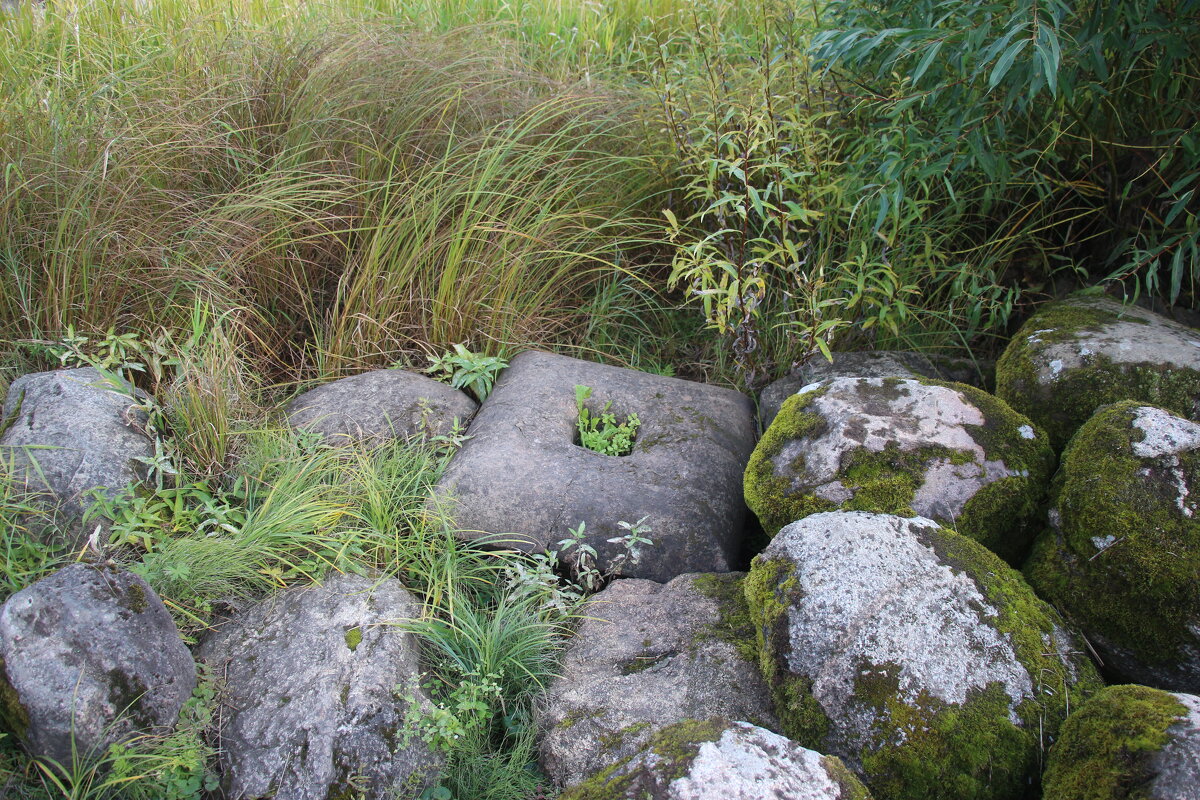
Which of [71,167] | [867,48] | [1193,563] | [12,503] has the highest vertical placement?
[867,48]

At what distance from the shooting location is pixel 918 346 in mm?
3387

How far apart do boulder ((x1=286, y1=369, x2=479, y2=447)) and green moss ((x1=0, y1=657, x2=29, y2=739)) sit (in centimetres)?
119

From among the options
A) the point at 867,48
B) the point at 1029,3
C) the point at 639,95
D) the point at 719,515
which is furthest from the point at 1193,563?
the point at 639,95

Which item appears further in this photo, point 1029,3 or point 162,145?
point 162,145

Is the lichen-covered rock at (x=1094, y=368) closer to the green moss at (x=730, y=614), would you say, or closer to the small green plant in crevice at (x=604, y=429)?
the green moss at (x=730, y=614)

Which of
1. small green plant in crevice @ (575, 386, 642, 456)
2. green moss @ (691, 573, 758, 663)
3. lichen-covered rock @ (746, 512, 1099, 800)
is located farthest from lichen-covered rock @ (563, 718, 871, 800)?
small green plant in crevice @ (575, 386, 642, 456)

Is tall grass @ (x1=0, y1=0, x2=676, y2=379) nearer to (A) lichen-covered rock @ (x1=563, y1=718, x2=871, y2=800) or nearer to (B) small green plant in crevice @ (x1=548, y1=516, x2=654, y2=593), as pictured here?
(B) small green plant in crevice @ (x1=548, y1=516, x2=654, y2=593)

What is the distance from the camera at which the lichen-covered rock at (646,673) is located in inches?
78.7

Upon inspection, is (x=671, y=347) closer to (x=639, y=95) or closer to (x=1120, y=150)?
(x=639, y=95)

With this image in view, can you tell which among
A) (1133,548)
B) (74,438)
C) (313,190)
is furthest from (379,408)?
(1133,548)

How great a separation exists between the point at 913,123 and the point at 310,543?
2.43 metres

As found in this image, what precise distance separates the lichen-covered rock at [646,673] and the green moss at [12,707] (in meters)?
1.13

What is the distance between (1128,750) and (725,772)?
74 cm

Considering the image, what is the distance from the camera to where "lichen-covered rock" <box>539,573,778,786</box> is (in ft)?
6.56
